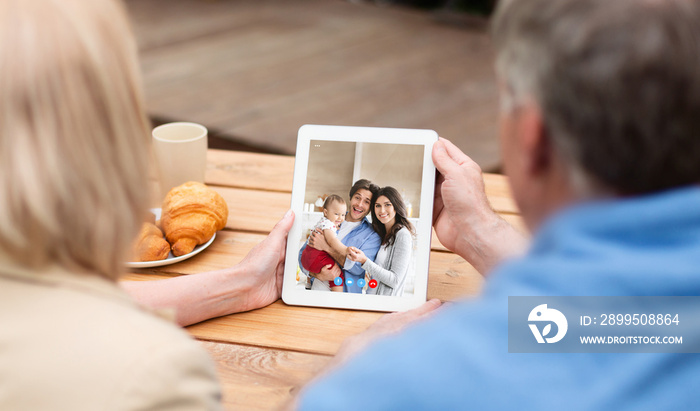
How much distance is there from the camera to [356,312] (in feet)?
3.28

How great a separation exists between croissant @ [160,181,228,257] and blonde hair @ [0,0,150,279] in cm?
55

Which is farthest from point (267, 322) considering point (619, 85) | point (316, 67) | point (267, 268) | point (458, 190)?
point (316, 67)

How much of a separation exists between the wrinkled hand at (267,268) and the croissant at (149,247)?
14 centimetres

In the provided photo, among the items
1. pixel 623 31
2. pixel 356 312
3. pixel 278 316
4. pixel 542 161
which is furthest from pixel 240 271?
pixel 623 31

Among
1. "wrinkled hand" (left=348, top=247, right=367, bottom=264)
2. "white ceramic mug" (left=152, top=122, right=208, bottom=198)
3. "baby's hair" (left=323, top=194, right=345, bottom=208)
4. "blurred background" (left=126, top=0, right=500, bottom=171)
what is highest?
"blurred background" (left=126, top=0, right=500, bottom=171)

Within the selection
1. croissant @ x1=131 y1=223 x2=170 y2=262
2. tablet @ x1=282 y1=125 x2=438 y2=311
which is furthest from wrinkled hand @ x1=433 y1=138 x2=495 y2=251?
croissant @ x1=131 y1=223 x2=170 y2=262

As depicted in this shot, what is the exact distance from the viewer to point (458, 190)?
42.3 inches

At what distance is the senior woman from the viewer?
47cm

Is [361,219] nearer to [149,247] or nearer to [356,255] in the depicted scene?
[356,255]

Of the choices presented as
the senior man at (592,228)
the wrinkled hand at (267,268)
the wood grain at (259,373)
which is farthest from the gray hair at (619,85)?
the wrinkled hand at (267,268)

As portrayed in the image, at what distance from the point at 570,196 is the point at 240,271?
590 mm

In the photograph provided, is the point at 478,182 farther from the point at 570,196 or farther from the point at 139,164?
the point at 139,164

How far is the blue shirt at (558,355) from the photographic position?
0.49m

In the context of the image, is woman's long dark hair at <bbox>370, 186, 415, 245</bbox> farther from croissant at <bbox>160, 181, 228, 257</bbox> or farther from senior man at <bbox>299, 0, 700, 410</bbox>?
senior man at <bbox>299, 0, 700, 410</bbox>
